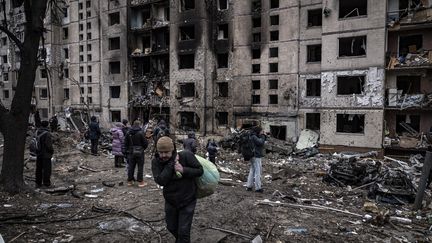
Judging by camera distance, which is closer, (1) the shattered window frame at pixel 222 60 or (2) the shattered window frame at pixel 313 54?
(2) the shattered window frame at pixel 313 54

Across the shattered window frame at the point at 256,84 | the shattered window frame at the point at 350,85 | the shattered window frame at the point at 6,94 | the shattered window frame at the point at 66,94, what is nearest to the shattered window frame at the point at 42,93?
the shattered window frame at the point at 66,94

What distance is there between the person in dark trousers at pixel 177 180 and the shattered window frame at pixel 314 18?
74.2ft

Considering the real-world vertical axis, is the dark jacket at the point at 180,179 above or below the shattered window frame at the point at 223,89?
below

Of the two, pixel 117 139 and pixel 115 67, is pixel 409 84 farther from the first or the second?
pixel 115 67

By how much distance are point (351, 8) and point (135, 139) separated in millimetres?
19835

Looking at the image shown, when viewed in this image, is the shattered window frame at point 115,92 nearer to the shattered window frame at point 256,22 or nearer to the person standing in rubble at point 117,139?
the shattered window frame at point 256,22

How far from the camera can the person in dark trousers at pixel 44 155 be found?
8.91 metres

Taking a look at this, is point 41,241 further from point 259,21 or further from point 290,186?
point 259,21

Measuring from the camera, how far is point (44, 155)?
29.6 feet

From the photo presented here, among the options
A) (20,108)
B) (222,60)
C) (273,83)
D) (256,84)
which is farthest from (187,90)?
(20,108)

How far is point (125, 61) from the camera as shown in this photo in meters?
33.9

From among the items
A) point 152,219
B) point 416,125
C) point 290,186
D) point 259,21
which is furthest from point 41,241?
point 259,21

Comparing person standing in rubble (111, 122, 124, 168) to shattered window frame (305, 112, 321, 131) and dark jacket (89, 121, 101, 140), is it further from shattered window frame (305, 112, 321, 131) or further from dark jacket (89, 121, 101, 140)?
shattered window frame (305, 112, 321, 131)

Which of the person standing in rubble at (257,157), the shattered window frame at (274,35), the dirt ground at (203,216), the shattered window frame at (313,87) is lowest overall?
the dirt ground at (203,216)
